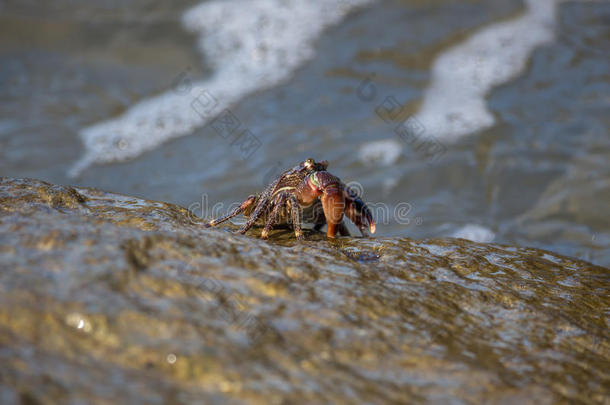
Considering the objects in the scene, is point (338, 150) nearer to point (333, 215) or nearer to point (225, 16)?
point (333, 215)

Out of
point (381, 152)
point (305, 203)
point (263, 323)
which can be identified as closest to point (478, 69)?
point (381, 152)

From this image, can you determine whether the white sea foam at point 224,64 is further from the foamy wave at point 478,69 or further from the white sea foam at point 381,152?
the foamy wave at point 478,69

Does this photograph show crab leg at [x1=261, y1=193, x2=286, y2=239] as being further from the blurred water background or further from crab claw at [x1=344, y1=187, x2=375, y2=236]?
the blurred water background

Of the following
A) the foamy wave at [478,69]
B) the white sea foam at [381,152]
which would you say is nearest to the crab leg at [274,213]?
the white sea foam at [381,152]

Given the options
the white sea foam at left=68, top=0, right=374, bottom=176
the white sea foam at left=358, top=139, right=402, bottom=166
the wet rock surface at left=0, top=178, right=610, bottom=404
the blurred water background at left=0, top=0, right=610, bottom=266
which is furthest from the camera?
the white sea foam at left=68, top=0, right=374, bottom=176

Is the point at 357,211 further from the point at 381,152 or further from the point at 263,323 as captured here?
the point at 381,152

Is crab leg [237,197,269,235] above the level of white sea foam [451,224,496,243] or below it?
above

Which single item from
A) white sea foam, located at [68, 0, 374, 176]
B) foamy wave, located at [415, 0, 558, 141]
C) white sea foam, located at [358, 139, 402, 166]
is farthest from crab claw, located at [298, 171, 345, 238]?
white sea foam, located at [68, 0, 374, 176]
